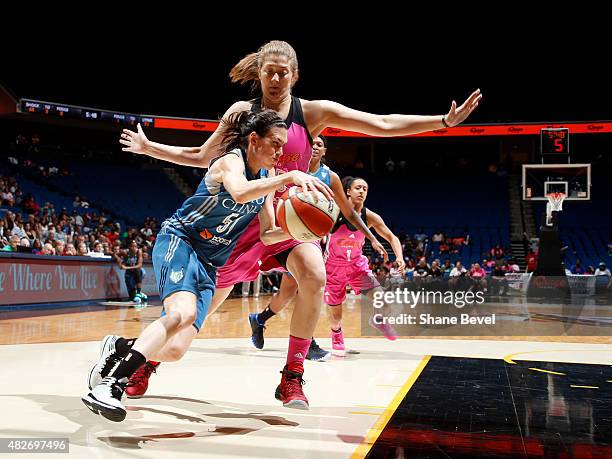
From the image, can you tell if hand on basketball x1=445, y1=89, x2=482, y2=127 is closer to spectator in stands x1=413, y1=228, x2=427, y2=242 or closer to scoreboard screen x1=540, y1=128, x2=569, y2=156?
scoreboard screen x1=540, y1=128, x2=569, y2=156

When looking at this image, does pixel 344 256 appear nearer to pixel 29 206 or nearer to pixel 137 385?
pixel 137 385

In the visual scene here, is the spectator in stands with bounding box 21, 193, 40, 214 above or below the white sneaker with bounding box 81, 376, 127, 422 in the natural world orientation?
above

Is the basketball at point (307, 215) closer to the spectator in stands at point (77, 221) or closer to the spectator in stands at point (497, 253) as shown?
the spectator in stands at point (77, 221)

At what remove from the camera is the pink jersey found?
22.5ft

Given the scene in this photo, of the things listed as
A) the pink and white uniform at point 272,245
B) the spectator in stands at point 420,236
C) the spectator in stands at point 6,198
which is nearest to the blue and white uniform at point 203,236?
the pink and white uniform at point 272,245

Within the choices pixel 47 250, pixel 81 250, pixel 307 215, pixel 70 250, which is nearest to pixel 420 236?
pixel 81 250

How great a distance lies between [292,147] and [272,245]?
2.03ft

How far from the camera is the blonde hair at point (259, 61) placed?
12.2 ft

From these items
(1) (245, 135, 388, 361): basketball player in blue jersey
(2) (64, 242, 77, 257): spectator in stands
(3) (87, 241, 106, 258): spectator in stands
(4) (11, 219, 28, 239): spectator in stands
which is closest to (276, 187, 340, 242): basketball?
(1) (245, 135, 388, 361): basketball player in blue jersey

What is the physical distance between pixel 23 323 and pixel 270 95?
6.95m

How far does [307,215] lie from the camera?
→ 3174mm

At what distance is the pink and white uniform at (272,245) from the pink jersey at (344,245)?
292 centimetres

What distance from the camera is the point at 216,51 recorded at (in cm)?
2472

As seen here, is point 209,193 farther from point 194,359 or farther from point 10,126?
point 10,126
